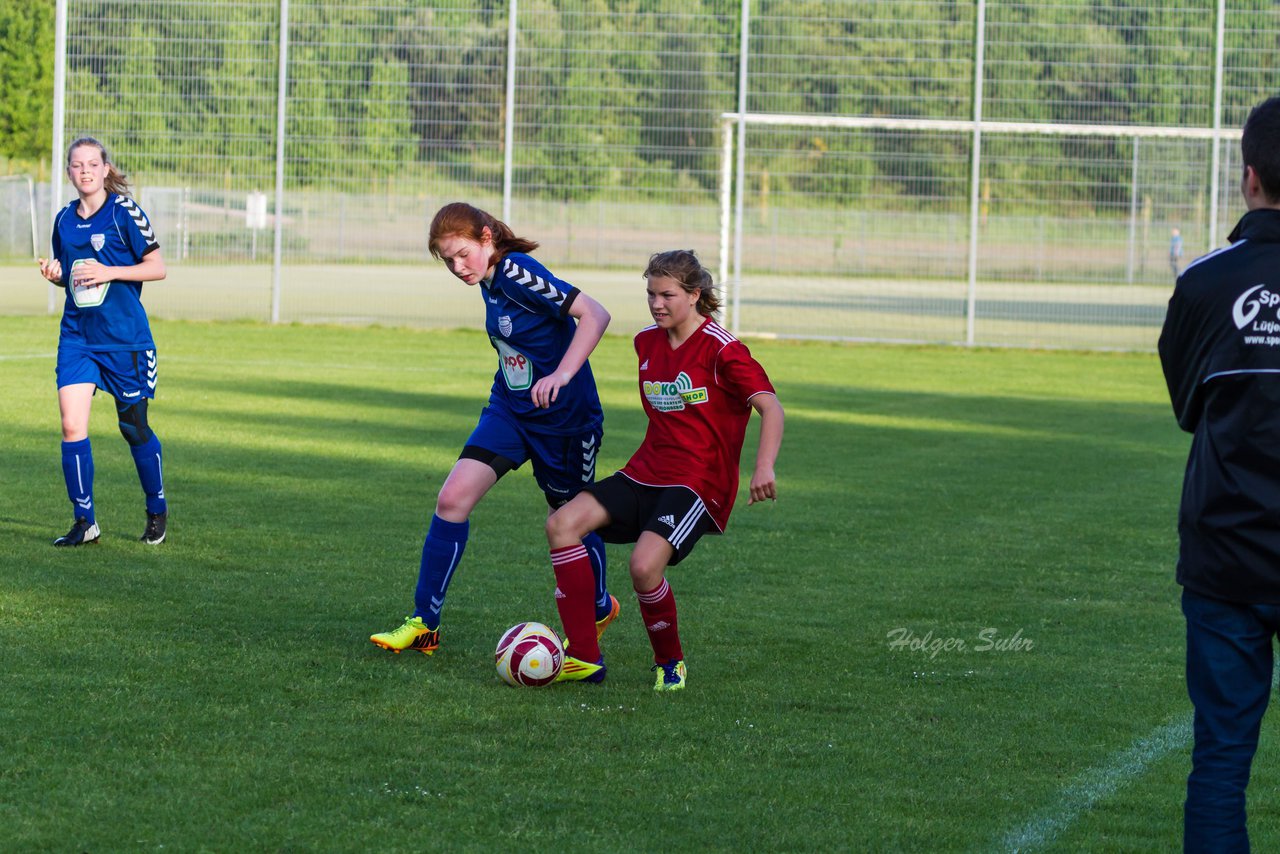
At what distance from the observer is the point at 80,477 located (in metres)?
7.79

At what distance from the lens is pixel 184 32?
2516 centimetres

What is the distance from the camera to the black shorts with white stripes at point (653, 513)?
215 inches

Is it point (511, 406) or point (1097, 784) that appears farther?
point (511, 406)

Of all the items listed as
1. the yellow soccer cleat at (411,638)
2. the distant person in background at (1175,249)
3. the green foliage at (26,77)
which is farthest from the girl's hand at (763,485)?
the green foliage at (26,77)

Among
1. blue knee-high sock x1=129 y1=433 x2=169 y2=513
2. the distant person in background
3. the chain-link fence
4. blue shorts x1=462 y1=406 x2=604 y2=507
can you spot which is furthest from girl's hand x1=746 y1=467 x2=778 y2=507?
the distant person in background

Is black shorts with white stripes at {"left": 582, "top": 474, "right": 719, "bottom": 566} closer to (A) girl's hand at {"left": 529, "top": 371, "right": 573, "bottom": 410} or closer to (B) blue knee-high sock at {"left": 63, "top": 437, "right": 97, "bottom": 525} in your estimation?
(A) girl's hand at {"left": 529, "top": 371, "right": 573, "bottom": 410}

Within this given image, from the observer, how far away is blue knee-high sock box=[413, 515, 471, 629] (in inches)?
236

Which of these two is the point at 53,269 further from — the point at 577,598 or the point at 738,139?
the point at 738,139

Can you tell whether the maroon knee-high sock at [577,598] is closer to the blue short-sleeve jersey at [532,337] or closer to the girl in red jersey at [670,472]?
the girl in red jersey at [670,472]

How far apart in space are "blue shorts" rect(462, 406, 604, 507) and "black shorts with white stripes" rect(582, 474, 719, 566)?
0.46 metres

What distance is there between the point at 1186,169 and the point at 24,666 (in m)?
21.7

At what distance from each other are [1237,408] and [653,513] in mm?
2522

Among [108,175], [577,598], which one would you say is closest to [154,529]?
[108,175]

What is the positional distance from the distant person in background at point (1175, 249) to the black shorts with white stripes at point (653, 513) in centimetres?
1995
